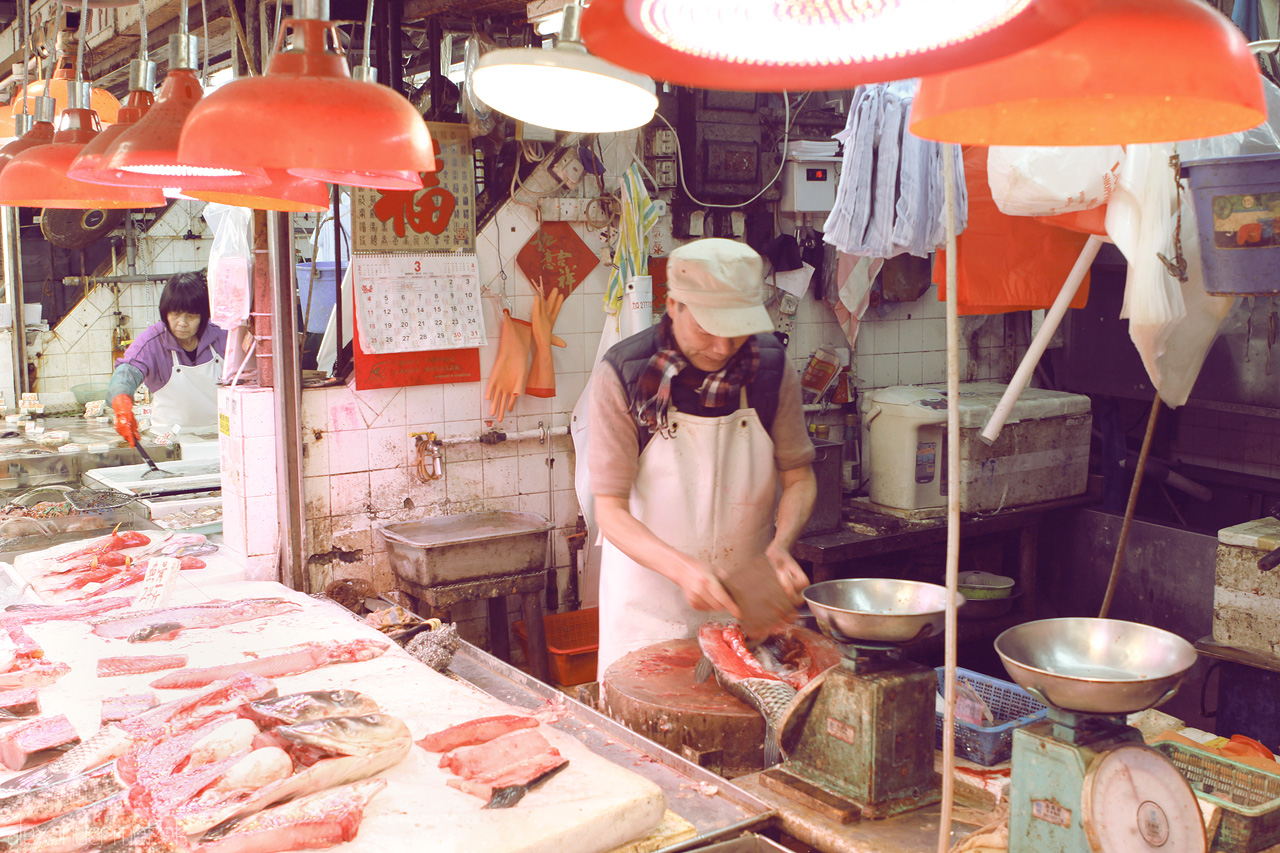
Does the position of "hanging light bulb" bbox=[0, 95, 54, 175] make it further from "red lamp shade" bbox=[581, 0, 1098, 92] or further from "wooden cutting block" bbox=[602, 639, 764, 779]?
"red lamp shade" bbox=[581, 0, 1098, 92]

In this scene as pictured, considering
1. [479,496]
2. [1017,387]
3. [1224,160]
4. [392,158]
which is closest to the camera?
[392,158]

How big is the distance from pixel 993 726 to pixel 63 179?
2856 millimetres

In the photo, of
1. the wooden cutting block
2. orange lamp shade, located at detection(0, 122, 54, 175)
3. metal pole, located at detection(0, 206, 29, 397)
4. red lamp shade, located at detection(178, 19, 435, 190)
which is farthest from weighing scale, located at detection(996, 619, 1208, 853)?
metal pole, located at detection(0, 206, 29, 397)

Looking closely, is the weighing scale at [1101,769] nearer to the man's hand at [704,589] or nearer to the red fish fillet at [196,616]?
the man's hand at [704,589]

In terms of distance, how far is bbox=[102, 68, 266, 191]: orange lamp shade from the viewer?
2373 millimetres

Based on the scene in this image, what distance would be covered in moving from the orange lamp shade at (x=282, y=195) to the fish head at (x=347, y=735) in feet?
4.00

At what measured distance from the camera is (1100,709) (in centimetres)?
187

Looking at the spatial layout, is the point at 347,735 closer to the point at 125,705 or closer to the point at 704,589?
the point at 125,705

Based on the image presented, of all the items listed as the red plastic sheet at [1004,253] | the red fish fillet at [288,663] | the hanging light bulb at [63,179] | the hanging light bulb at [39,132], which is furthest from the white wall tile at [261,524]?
the red plastic sheet at [1004,253]

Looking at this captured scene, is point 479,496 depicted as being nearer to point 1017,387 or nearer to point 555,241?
point 555,241

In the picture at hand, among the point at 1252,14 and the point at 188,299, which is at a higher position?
the point at 1252,14

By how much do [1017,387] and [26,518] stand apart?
4.38 metres

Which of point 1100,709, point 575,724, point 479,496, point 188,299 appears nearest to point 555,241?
point 479,496

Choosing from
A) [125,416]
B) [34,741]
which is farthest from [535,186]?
[34,741]
